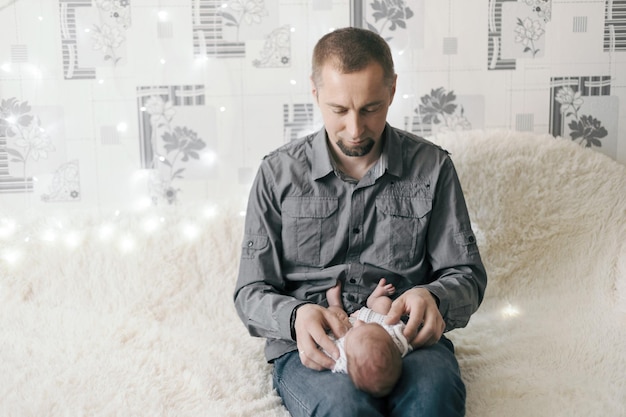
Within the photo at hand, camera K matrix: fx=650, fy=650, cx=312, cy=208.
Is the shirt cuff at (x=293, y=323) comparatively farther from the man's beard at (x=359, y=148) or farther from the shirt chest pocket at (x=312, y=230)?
the man's beard at (x=359, y=148)

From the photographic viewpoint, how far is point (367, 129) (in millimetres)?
1443

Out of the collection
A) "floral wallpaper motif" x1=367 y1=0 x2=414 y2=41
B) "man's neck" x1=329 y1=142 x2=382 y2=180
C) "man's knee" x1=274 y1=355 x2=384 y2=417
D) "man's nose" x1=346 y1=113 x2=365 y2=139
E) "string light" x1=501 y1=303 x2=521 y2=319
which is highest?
"floral wallpaper motif" x1=367 y1=0 x2=414 y2=41

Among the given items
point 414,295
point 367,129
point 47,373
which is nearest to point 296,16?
point 367,129

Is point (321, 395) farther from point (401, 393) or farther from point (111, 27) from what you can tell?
point (111, 27)

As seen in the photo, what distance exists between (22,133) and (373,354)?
148cm

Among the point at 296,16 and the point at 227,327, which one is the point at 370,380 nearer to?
the point at 227,327

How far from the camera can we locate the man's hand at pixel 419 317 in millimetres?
Answer: 1308

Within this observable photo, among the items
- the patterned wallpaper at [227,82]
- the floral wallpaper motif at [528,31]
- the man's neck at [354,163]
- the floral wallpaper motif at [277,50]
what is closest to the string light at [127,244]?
the patterned wallpaper at [227,82]

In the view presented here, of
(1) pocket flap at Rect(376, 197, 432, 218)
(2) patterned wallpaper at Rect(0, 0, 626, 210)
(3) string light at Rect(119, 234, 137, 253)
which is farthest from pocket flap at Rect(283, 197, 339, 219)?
(3) string light at Rect(119, 234, 137, 253)

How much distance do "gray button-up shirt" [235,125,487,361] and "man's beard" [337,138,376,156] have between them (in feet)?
0.25

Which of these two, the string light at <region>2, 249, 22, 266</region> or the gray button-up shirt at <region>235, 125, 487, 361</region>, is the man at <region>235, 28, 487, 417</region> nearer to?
the gray button-up shirt at <region>235, 125, 487, 361</region>

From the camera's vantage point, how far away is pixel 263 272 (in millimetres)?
1527

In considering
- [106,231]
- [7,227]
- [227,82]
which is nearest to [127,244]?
[106,231]

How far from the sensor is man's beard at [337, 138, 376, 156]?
4.79 ft
